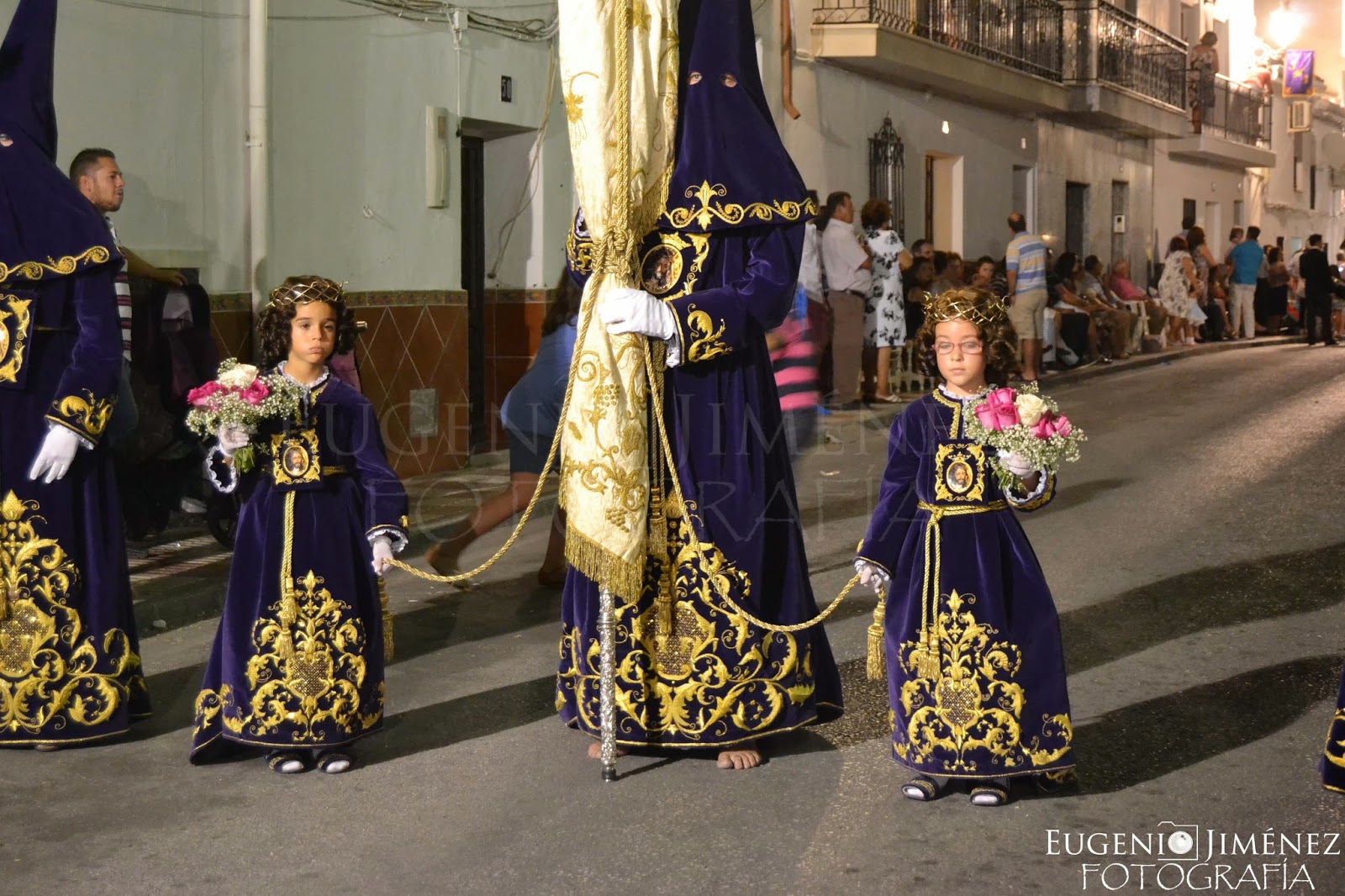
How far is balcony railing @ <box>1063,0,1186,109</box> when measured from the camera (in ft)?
89.0

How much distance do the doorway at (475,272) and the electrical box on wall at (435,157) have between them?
1.06m

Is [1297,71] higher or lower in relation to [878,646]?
higher

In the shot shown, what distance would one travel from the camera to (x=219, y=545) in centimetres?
926

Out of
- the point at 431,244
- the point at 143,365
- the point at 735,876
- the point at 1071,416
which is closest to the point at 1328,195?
the point at 1071,416

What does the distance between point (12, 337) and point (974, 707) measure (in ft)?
10.4

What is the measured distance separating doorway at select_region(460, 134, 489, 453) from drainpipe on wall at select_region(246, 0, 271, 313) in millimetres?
2896

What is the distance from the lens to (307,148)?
36.3ft

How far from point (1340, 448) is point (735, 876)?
10329mm

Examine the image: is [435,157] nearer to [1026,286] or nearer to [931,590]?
[931,590]

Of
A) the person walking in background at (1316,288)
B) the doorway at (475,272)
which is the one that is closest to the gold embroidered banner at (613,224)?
the doorway at (475,272)

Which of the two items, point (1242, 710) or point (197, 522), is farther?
point (197, 522)

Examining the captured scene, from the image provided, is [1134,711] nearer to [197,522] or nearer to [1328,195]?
[197,522]

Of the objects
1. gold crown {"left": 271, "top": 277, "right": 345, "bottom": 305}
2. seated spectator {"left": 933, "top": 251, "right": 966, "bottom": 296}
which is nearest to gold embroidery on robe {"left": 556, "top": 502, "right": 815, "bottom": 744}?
gold crown {"left": 271, "top": 277, "right": 345, "bottom": 305}

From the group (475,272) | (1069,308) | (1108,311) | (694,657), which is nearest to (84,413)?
(694,657)
